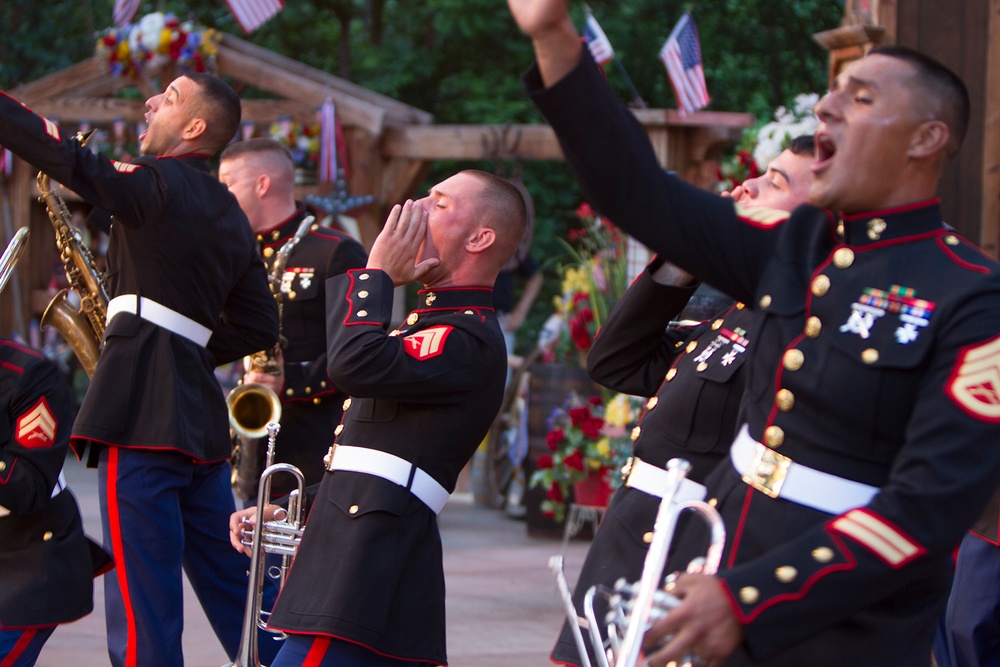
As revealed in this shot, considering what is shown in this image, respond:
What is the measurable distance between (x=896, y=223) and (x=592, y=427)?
17.6 ft

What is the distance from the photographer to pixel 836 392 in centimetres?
202

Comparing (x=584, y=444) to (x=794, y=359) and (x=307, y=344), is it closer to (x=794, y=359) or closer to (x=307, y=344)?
(x=307, y=344)

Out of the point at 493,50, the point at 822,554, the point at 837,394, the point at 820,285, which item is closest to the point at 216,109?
the point at 820,285

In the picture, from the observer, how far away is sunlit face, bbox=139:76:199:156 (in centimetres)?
443

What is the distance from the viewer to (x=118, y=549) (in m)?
4.08

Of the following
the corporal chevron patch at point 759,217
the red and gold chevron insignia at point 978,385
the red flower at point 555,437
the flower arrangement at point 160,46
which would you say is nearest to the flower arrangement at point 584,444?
the red flower at point 555,437

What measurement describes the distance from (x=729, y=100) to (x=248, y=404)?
10612 mm

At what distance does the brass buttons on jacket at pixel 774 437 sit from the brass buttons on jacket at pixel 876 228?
1.09 feet

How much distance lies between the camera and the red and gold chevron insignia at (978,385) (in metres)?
1.93

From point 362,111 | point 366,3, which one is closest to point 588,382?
point 362,111

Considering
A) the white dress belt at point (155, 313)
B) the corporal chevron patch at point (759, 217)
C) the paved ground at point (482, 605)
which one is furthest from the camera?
the paved ground at point (482, 605)

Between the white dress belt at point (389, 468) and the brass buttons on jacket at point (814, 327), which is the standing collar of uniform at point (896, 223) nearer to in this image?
the brass buttons on jacket at point (814, 327)

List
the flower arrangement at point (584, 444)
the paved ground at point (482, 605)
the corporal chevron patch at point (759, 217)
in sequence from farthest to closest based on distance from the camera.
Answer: the flower arrangement at point (584, 444) → the paved ground at point (482, 605) → the corporal chevron patch at point (759, 217)

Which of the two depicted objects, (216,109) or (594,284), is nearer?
(216,109)
